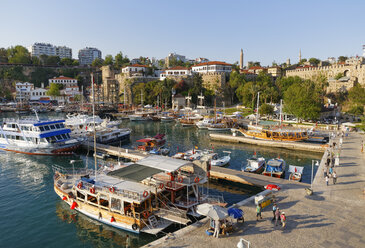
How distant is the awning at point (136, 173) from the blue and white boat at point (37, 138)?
74.5ft

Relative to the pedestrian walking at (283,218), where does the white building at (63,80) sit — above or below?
above

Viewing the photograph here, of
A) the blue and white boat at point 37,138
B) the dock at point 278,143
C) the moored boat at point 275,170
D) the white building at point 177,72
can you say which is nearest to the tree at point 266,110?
the dock at point 278,143

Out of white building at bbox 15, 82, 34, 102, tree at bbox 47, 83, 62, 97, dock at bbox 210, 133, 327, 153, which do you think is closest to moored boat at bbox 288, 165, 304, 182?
dock at bbox 210, 133, 327, 153

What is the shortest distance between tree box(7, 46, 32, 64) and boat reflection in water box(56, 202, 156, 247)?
515 feet

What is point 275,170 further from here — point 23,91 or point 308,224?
point 23,91

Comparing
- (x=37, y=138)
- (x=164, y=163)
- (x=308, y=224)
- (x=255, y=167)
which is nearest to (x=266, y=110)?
(x=255, y=167)

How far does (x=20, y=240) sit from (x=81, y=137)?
90.0 ft

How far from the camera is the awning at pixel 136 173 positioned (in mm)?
18094

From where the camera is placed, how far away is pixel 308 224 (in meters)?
15.5

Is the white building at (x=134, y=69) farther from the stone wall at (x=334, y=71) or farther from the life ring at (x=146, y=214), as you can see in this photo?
the life ring at (x=146, y=214)

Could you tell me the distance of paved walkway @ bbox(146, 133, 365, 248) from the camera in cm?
1375

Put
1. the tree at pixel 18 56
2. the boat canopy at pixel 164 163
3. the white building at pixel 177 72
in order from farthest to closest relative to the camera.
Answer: the tree at pixel 18 56, the white building at pixel 177 72, the boat canopy at pixel 164 163

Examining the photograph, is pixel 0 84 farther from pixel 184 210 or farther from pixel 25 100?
pixel 184 210

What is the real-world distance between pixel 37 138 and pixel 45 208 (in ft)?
65.6
